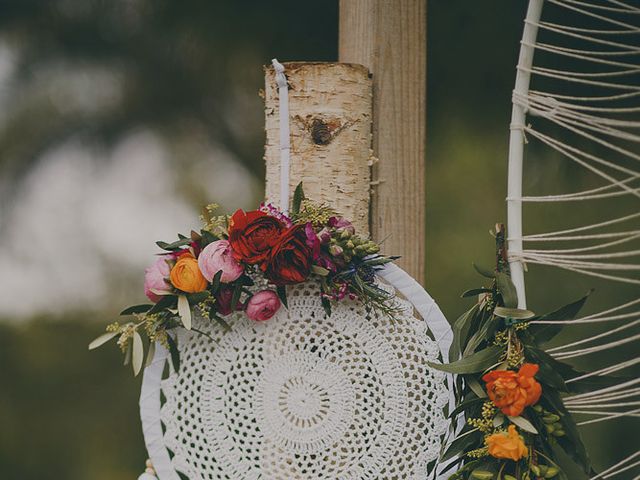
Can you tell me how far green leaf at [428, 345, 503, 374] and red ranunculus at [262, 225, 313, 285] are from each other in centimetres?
23

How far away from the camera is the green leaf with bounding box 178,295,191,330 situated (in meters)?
1.23

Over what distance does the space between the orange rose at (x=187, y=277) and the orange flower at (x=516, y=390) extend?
17.4 inches

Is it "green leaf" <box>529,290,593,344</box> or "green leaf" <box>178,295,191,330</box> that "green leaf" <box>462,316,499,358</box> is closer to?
"green leaf" <box>529,290,593,344</box>

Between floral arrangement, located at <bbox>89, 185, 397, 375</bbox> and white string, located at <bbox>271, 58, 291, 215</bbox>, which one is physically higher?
white string, located at <bbox>271, 58, 291, 215</bbox>

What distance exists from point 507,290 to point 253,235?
1.21 feet

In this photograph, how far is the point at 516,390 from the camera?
115 centimetres

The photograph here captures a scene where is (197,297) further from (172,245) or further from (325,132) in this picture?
(325,132)

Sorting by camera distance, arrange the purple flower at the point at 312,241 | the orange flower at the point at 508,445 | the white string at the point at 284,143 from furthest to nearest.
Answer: the white string at the point at 284,143 < the purple flower at the point at 312,241 < the orange flower at the point at 508,445

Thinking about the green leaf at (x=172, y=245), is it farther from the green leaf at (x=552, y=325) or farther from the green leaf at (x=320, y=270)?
the green leaf at (x=552, y=325)

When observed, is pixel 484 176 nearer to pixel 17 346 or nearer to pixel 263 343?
pixel 263 343

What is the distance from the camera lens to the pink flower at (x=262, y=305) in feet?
4.14

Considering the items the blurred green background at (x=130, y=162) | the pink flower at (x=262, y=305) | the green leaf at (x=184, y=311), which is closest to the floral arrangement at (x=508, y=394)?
the pink flower at (x=262, y=305)

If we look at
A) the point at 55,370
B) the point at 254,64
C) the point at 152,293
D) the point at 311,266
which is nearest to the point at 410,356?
the point at 311,266

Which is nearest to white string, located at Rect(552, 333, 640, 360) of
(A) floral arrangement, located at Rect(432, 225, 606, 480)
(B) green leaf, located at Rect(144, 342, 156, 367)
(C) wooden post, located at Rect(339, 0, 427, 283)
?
(A) floral arrangement, located at Rect(432, 225, 606, 480)
